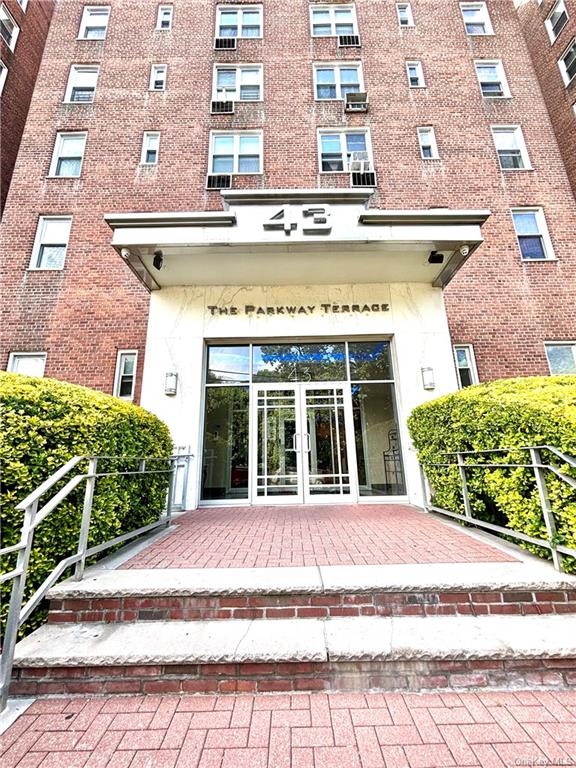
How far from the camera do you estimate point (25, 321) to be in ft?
27.2

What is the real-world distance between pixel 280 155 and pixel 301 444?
8.31 m

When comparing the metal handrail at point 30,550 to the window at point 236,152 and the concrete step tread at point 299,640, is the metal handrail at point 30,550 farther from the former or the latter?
the window at point 236,152

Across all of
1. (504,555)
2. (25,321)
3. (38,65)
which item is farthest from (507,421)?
(38,65)

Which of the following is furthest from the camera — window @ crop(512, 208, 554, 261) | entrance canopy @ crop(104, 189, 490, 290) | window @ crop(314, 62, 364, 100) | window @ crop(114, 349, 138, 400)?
window @ crop(314, 62, 364, 100)

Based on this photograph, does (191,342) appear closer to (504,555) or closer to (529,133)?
(504,555)

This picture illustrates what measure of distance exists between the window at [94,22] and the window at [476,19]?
39.7ft

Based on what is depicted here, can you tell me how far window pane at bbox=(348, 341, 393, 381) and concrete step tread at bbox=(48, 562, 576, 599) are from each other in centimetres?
490

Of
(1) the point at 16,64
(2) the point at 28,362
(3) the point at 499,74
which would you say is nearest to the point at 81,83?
(1) the point at 16,64

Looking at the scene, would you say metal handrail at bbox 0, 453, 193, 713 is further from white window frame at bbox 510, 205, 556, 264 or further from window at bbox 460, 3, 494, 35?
window at bbox 460, 3, 494, 35

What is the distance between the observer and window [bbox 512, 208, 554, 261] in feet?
30.0

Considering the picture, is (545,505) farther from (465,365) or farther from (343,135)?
(343,135)

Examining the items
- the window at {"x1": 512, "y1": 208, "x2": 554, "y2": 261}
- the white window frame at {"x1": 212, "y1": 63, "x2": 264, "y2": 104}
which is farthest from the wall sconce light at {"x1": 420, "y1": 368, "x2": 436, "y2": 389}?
the white window frame at {"x1": 212, "y1": 63, "x2": 264, "y2": 104}

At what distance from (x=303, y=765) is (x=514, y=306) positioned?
9586 mm

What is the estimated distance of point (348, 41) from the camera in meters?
11.4
